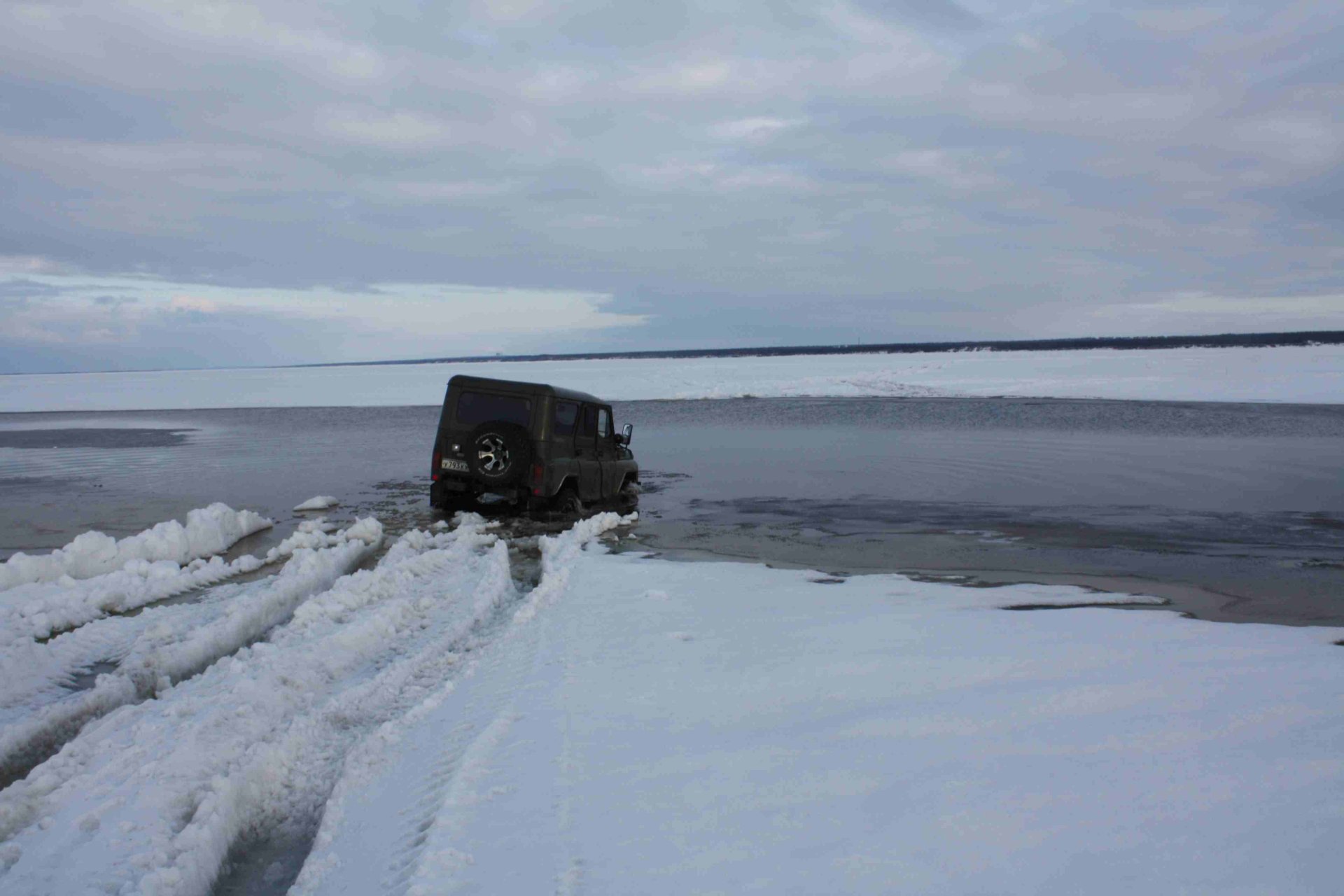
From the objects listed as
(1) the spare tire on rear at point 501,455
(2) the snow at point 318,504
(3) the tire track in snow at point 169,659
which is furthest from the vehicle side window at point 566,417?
(3) the tire track in snow at point 169,659

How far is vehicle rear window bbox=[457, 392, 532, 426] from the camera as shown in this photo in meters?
12.0

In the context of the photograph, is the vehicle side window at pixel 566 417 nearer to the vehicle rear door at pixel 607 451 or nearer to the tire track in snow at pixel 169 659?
the vehicle rear door at pixel 607 451

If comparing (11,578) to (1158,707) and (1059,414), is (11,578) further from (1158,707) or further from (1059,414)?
(1059,414)

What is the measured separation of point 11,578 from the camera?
7.57 meters

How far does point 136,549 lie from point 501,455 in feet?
14.1

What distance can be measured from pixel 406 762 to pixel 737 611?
322 centimetres

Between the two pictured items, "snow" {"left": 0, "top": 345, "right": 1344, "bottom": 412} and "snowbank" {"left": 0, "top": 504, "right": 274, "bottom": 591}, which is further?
"snow" {"left": 0, "top": 345, "right": 1344, "bottom": 412}

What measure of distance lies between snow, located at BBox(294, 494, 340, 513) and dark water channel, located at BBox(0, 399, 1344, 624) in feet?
0.93

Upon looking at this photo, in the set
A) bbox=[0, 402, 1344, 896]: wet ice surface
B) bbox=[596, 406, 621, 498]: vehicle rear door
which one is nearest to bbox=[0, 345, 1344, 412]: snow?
bbox=[596, 406, 621, 498]: vehicle rear door

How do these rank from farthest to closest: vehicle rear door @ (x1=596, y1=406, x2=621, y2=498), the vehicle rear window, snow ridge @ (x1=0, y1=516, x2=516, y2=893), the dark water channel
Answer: vehicle rear door @ (x1=596, y1=406, x2=621, y2=498)
the vehicle rear window
the dark water channel
snow ridge @ (x1=0, y1=516, x2=516, y2=893)

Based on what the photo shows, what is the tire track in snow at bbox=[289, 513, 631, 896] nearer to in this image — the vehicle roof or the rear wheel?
the rear wheel

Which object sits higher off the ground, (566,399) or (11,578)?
(566,399)

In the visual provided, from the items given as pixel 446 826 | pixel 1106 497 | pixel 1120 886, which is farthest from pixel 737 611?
pixel 1106 497

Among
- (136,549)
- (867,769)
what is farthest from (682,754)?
(136,549)
